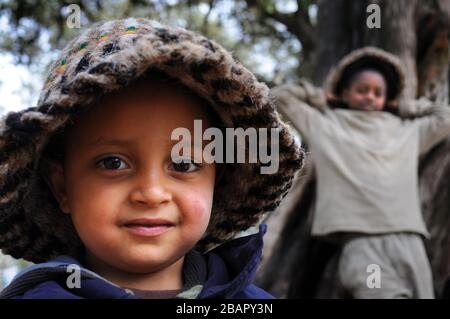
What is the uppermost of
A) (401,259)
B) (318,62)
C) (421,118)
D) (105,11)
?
(105,11)

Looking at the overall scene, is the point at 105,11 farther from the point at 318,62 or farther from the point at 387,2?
the point at 387,2

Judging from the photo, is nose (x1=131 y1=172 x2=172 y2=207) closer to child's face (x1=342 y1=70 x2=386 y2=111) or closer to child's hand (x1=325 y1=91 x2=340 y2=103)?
child's face (x1=342 y1=70 x2=386 y2=111)

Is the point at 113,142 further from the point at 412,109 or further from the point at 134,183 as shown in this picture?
the point at 412,109

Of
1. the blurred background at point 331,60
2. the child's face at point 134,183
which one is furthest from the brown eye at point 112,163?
the blurred background at point 331,60

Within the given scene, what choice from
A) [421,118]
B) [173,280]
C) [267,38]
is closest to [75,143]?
[173,280]

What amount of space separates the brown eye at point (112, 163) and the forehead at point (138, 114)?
1.8 inches

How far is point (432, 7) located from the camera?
15.5 ft

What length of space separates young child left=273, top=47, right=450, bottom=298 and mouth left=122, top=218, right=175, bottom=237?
2.44m

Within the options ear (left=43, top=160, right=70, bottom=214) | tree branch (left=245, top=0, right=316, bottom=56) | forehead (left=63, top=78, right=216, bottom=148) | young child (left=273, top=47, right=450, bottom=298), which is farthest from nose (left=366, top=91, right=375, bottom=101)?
tree branch (left=245, top=0, right=316, bottom=56)

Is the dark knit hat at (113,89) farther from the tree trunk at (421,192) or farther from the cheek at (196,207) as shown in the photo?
the tree trunk at (421,192)

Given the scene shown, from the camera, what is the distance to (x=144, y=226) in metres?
1.13

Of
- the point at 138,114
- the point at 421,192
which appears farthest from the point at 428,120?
the point at 138,114

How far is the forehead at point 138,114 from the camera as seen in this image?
116 centimetres

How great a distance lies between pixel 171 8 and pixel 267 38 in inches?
80.6
